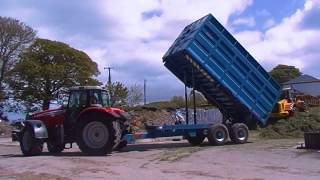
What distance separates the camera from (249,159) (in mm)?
17844

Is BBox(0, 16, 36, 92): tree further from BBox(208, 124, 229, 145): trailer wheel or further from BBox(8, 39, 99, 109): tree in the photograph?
BBox(208, 124, 229, 145): trailer wheel

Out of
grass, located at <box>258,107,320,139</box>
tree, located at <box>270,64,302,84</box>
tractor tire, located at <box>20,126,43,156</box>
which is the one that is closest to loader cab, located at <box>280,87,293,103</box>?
grass, located at <box>258,107,320,139</box>

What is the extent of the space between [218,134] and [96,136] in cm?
608

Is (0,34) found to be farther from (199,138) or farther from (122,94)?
(199,138)

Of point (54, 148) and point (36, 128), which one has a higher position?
point (36, 128)

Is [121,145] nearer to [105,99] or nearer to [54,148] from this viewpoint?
[105,99]

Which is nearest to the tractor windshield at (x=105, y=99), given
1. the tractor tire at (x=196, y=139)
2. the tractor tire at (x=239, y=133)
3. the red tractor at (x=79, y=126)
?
the red tractor at (x=79, y=126)

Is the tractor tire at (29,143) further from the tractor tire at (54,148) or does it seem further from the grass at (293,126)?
the grass at (293,126)

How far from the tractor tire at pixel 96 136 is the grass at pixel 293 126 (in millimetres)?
8985

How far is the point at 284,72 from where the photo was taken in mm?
103562

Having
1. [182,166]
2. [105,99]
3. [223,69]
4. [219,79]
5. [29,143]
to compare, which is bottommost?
[182,166]

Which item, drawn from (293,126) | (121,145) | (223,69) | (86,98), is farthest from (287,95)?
(86,98)

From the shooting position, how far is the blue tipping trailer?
23812 mm

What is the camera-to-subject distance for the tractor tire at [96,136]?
68.7 ft
